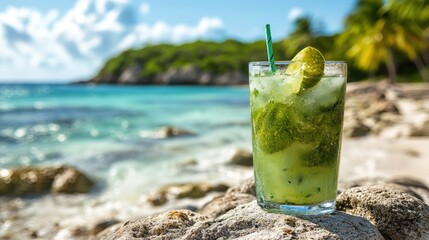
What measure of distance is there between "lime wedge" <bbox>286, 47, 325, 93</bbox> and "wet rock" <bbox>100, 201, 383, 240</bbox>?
1.99ft

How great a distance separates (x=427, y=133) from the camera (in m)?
11.1

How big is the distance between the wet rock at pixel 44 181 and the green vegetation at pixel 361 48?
914 inches

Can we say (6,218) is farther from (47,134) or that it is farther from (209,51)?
(209,51)

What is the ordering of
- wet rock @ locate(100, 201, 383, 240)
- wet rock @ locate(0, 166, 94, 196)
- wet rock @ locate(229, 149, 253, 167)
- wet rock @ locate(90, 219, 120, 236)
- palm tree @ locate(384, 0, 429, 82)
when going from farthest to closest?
palm tree @ locate(384, 0, 429, 82), wet rock @ locate(229, 149, 253, 167), wet rock @ locate(0, 166, 94, 196), wet rock @ locate(90, 219, 120, 236), wet rock @ locate(100, 201, 383, 240)

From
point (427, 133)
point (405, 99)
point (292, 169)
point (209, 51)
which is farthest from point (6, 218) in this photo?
point (209, 51)

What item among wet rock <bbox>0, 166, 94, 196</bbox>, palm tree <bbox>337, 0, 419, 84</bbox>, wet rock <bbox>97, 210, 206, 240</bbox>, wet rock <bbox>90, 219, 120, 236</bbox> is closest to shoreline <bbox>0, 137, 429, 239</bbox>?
wet rock <bbox>90, 219, 120, 236</bbox>

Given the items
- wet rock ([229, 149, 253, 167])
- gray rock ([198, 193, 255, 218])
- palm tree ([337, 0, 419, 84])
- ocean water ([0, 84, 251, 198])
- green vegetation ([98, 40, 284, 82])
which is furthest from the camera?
green vegetation ([98, 40, 284, 82])

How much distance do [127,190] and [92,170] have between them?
74.9 inches

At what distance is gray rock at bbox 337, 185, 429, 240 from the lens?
2340 mm

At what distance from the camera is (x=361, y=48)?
3706 centimetres

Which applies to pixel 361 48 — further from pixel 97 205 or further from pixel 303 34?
pixel 97 205

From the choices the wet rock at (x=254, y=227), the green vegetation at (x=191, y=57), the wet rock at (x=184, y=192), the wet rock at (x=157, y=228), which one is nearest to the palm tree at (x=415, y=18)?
the wet rock at (x=184, y=192)

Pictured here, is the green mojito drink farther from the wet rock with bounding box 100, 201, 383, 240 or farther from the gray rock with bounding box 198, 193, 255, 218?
the gray rock with bounding box 198, 193, 255, 218

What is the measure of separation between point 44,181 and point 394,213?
7.20 m
